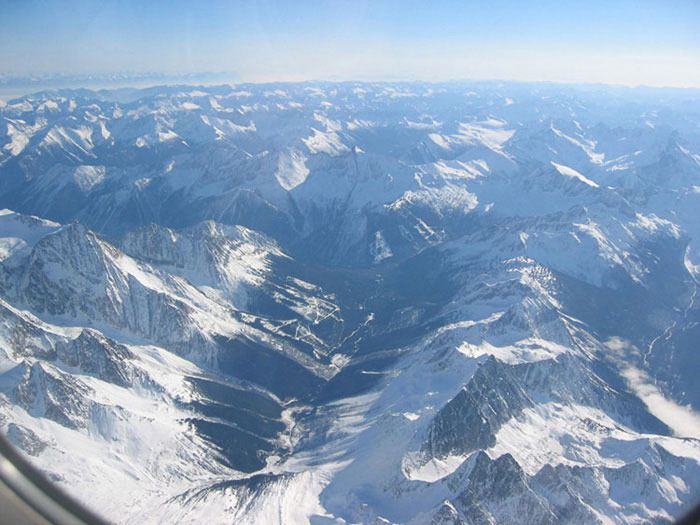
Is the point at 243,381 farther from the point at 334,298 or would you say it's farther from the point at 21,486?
the point at 21,486

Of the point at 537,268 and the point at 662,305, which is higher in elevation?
the point at 537,268

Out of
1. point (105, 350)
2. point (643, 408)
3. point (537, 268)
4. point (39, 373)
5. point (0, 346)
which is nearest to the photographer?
point (39, 373)

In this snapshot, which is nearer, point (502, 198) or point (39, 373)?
point (39, 373)

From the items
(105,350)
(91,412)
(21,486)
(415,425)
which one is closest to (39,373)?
(91,412)

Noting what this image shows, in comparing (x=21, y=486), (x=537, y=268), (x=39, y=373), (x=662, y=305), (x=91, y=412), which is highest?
(x=21, y=486)

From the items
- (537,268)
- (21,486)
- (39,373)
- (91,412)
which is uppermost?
(21,486)

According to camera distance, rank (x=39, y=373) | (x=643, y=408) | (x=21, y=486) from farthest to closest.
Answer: (x=643, y=408)
(x=39, y=373)
(x=21, y=486)

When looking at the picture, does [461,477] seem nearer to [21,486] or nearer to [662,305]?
[21,486]

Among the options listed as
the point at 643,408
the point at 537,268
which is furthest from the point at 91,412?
the point at 537,268

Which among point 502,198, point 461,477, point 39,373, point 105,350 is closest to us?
point 461,477
